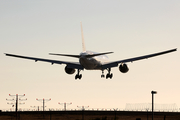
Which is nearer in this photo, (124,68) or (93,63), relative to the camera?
(93,63)

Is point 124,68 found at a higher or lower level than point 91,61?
lower

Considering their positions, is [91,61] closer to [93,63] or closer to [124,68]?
[93,63]

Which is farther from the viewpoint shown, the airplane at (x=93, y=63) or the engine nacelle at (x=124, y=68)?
the engine nacelle at (x=124, y=68)

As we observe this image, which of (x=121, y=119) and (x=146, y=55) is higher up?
(x=146, y=55)

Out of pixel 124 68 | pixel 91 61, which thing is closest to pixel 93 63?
pixel 91 61

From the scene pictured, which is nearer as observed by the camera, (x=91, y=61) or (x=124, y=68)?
(x=91, y=61)

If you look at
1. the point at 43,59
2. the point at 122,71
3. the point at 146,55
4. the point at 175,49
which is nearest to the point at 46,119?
the point at 43,59

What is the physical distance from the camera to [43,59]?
79188 mm

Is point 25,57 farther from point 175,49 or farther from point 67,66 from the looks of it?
point 175,49

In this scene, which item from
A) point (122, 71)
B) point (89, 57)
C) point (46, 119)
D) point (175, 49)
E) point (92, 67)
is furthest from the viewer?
point (46, 119)

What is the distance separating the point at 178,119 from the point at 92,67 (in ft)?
79.0

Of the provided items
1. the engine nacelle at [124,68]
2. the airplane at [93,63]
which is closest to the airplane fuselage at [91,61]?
the airplane at [93,63]

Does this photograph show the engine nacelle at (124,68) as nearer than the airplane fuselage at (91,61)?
No

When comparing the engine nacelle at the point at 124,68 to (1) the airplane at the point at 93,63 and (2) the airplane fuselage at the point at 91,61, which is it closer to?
(1) the airplane at the point at 93,63
